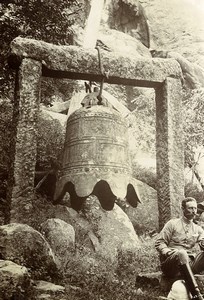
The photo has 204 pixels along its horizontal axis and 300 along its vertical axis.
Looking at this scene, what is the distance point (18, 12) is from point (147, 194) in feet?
20.5

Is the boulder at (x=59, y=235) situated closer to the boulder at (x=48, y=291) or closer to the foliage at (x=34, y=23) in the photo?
the boulder at (x=48, y=291)

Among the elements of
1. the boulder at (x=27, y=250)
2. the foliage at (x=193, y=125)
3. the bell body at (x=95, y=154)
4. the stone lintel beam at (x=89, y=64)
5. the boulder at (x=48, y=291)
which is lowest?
the boulder at (x=48, y=291)

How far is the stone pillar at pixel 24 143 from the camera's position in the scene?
17.0 feet

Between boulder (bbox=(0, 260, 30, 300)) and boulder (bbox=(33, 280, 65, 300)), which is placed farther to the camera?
boulder (bbox=(33, 280, 65, 300))

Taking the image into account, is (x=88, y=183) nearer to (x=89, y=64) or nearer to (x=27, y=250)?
(x=27, y=250)

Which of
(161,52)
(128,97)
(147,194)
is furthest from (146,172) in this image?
(161,52)

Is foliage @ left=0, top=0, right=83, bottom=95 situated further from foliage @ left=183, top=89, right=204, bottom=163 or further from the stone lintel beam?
foliage @ left=183, top=89, right=204, bottom=163

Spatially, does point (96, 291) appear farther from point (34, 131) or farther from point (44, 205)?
point (44, 205)

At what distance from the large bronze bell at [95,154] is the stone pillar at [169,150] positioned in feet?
1.74

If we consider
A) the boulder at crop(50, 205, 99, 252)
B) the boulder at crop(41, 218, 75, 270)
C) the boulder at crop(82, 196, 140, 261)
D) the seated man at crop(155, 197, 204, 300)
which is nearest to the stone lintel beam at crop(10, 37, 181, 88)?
the seated man at crop(155, 197, 204, 300)

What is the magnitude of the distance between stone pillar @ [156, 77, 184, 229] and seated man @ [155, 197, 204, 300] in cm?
64

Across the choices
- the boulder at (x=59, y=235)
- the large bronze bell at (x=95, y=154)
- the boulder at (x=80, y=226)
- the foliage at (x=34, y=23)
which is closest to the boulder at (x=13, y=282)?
the large bronze bell at (x=95, y=154)

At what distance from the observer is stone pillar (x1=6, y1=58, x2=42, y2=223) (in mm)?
5176

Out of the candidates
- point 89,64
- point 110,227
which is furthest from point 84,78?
point 110,227
